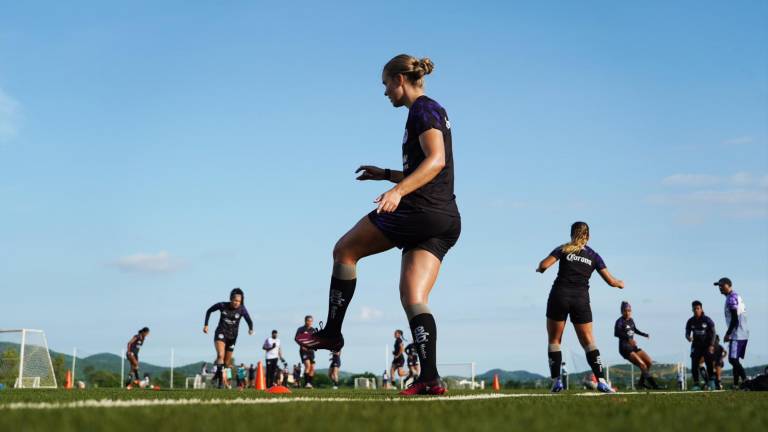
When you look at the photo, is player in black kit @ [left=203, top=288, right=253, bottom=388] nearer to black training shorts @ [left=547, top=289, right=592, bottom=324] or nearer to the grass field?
black training shorts @ [left=547, top=289, right=592, bottom=324]

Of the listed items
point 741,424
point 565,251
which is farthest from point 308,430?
point 565,251

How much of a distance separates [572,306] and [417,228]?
5353 mm

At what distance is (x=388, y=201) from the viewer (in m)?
4.85

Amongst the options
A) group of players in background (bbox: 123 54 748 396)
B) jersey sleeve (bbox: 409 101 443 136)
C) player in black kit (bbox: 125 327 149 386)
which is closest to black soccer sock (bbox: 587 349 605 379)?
group of players in background (bbox: 123 54 748 396)

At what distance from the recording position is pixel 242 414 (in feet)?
10.8

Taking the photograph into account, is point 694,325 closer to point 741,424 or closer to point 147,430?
point 741,424

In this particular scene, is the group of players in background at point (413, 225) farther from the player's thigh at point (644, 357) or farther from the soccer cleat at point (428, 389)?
the player's thigh at point (644, 357)

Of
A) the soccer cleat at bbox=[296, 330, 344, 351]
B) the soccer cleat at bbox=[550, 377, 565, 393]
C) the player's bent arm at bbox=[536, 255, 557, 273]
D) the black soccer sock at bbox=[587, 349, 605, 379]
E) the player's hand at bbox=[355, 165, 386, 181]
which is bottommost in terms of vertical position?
the soccer cleat at bbox=[550, 377, 565, 393]

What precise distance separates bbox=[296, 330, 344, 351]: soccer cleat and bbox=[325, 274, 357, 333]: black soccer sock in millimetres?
43

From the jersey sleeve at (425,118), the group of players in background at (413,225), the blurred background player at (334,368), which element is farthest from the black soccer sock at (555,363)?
the blurred background player at (334,368)

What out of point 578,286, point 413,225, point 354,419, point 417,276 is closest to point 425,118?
point 413,225

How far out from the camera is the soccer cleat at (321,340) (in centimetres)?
583

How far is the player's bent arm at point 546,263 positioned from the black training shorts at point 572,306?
0.68 meters

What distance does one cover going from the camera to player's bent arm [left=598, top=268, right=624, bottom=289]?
10.2 m
